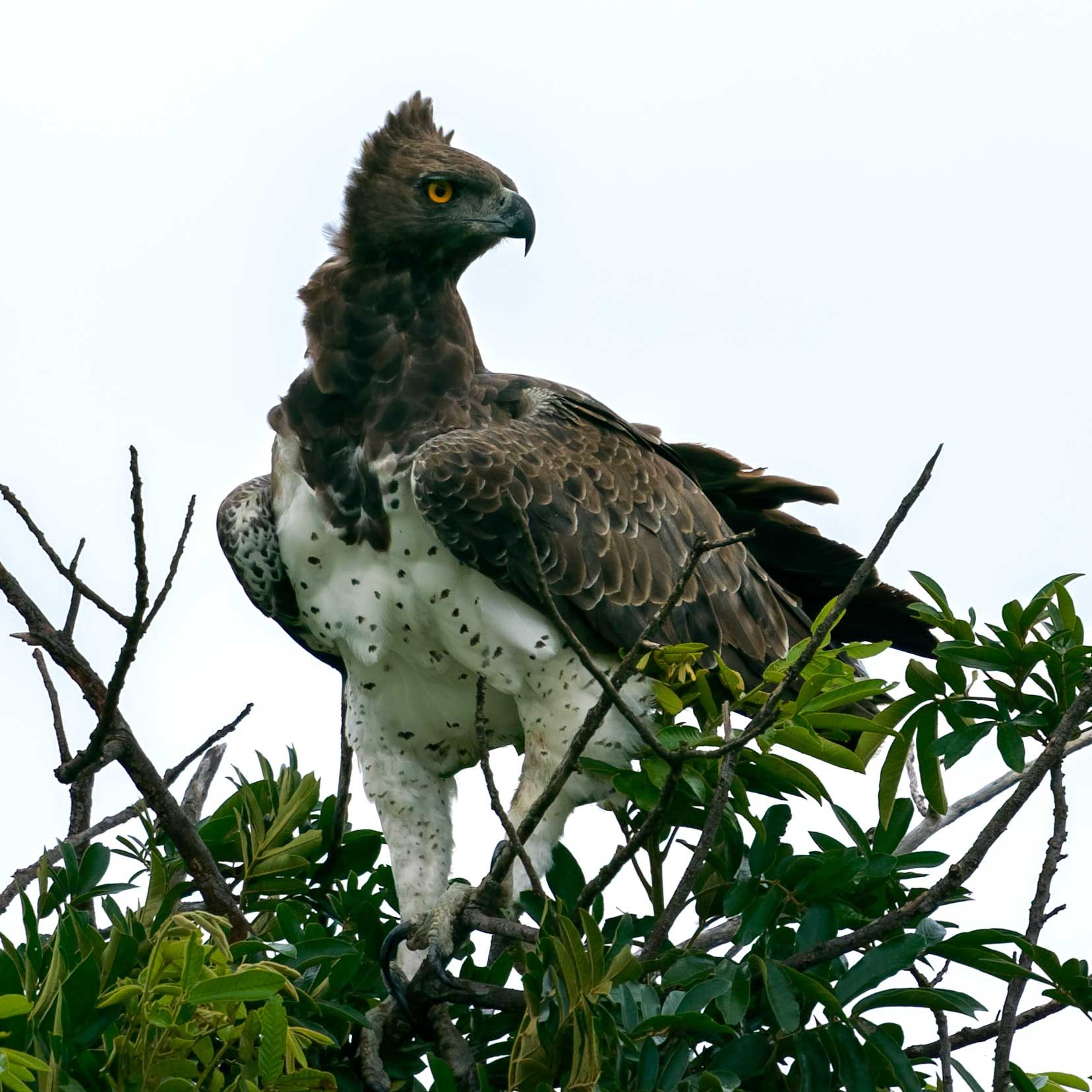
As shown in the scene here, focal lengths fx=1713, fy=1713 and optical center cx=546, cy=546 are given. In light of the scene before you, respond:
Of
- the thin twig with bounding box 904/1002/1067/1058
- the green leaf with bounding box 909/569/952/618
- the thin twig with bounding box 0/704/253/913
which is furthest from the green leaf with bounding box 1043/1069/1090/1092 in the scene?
the thin twig with bounding box 0/704/253/913

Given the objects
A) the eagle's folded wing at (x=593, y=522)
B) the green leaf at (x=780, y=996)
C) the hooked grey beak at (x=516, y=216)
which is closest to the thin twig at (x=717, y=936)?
the green leaf at (x=780, y=996)

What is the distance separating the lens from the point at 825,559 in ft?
22.2

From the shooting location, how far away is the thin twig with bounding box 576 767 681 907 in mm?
4223

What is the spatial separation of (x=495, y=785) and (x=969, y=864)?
113cm

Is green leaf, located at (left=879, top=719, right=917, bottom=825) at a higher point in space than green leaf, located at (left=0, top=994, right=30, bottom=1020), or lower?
higher

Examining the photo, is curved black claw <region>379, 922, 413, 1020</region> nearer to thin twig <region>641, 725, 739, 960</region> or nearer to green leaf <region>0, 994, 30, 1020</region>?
thin twig <region>641, 725, 739, 960</region>

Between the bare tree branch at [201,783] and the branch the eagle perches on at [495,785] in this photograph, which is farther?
the bare tree branch at [201,783]

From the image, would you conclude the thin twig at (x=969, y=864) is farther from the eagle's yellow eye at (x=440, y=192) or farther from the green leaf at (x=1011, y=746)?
the eagle's yellow eye at (x=440, y=192)

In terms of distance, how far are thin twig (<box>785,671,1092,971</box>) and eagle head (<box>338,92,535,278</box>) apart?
2750mm

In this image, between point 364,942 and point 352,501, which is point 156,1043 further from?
point 352,501

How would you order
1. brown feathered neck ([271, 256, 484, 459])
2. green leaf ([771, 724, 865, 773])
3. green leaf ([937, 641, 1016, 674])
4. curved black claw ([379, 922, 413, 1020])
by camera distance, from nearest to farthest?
green leaf ([937, 641, 1016, 674]) < green leaf ([771, 724, 865, 773]) < curved black claw ([379, 922, 413, 1020]) < brown feathered neck ([271, 256, 484, 459])

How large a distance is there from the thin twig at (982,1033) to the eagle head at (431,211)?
3099mm

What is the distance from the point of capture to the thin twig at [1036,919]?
416 centimetres

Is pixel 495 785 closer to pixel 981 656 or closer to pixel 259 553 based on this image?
pixel 981 656
